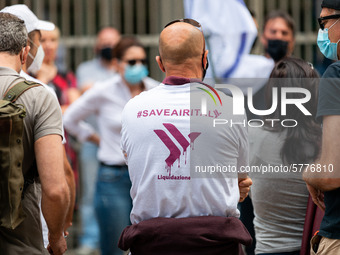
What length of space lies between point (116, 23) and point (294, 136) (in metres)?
5.83

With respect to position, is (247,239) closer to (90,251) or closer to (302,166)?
(302,166)

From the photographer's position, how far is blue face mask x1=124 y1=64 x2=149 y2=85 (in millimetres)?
6488

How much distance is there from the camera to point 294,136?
409 cm

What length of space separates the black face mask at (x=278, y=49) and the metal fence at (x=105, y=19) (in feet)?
10.8

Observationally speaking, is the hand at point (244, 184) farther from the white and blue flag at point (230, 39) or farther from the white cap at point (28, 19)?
the white and blue flag at point (230, 39)

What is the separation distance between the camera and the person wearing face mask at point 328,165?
339 cm

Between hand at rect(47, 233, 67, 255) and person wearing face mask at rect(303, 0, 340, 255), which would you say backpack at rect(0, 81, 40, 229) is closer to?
hand at rect(47, 233, 67, 255)

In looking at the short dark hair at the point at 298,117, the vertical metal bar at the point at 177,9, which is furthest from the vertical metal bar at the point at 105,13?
the short dark hair at the point at 298,117

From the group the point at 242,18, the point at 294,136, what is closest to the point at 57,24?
the point at 242,18

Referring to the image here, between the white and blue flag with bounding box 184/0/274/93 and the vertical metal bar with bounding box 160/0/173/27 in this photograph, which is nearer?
the white and blue flag with bounding box 184/0/274/93

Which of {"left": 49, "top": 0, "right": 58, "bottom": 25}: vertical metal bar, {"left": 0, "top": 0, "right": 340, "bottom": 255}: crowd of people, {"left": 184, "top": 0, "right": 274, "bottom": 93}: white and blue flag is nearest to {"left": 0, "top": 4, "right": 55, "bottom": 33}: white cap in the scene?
{"left": 0, "top": 0, "right": 340, "bottom": 255}: crowd of people

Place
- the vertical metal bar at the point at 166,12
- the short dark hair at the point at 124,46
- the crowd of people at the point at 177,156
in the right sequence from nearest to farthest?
the crowd of people at the point at 177,156 < the short dark hair at the point at 124,46 < the vertical metal bar at the point at 166,12

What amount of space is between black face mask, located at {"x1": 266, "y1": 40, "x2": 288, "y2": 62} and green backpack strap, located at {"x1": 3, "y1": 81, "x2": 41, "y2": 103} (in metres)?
2.80

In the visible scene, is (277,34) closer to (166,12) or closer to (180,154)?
(180,154)
